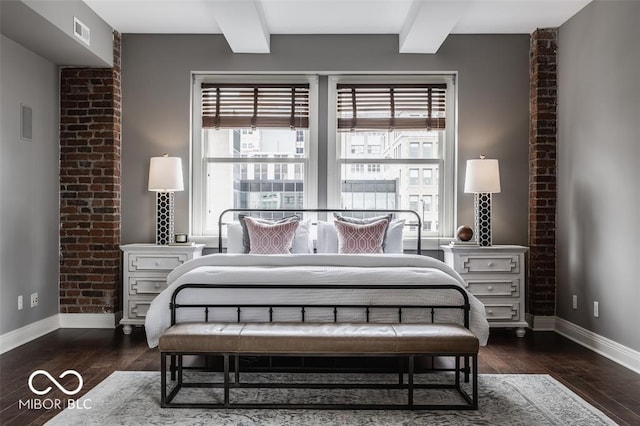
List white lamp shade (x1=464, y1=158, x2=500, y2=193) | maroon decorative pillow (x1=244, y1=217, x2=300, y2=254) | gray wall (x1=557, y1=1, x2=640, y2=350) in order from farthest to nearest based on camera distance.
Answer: white lamp shade (x1=464, y1=158, x2=500, y2=193) < maroon decorative pillow (x1=244, y1=217, x2=300, y2=254) < gray wall (x1=557, y1=1, x2=640, y2=350)

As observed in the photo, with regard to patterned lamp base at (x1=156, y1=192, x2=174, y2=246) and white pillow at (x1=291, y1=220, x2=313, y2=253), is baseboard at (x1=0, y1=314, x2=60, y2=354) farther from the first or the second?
white pillow at (x1=291, y1=220, x2=313, y2=253)

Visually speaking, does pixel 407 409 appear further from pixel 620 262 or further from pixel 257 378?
pixel 620 262

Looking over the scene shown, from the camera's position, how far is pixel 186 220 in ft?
17.5

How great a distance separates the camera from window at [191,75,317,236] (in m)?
5.44

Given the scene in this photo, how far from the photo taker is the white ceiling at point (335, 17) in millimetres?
4375

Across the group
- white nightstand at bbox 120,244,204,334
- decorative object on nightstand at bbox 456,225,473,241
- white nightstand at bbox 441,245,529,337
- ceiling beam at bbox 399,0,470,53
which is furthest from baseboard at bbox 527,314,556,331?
white nightstand at bbox 120,244,204,334

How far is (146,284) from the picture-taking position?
193 inches

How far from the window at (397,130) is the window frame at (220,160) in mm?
208

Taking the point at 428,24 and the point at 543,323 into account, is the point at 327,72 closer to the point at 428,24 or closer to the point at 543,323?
the point at 428,24

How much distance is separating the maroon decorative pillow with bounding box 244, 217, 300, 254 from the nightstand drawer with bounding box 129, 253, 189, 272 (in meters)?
0.73

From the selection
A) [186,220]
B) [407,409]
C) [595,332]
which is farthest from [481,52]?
[407,409]

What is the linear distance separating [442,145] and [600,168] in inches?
62.0

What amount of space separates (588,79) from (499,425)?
10.3ft

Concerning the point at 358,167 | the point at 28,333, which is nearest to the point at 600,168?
the point at 358,167
